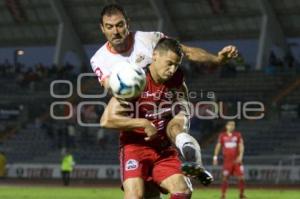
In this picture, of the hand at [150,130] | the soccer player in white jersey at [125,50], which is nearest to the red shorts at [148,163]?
the soccer player in white jersey at [125,50]

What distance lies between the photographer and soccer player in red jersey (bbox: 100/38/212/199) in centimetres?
899

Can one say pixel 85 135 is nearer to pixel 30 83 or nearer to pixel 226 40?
pixel 30 83

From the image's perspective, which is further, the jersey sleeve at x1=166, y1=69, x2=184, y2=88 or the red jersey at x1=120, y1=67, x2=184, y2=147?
the jersey sleeve at x1=166, y1=69, x2=184, y2=88

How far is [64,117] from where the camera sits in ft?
140

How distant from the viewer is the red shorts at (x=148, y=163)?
30.6 ft

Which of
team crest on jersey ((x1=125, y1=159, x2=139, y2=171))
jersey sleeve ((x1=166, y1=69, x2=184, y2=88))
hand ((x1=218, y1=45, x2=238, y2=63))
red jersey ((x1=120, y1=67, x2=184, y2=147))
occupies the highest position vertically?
hand ((x1=218, y1=45, x2=238, y2=63))

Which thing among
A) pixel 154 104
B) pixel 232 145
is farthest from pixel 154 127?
pixel 232 145

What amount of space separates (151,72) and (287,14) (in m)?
37.7

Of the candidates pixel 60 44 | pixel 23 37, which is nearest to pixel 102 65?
pixel 60 44

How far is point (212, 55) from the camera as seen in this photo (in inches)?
387

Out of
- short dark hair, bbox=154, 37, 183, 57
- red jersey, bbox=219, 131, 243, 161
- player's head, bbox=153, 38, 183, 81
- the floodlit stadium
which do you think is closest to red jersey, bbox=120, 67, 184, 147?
player's head, bbox=153, 38, 183, 81

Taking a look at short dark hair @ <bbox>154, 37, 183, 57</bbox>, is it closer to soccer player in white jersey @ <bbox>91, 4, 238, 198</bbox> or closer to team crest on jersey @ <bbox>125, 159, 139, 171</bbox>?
soccer player in white jersey @ <bbox>91, 4, 238, 198</bbox>

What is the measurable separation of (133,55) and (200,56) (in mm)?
797

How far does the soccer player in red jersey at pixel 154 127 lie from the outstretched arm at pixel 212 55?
0.42 meters
